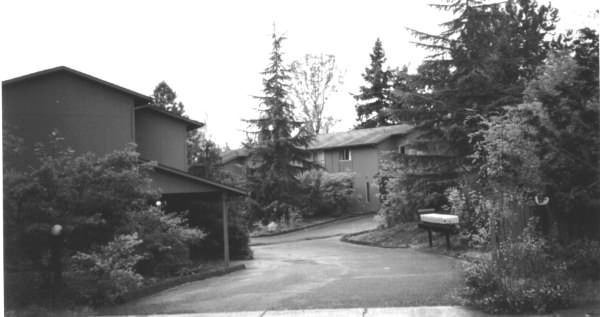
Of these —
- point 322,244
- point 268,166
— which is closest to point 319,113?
point 268,166

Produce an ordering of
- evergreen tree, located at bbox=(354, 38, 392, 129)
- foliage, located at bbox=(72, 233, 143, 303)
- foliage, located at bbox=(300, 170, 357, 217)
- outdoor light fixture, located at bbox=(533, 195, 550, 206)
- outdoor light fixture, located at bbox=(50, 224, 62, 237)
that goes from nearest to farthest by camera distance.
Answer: outdoor light fixture, located at bbox=(533, 195, 550, 206), outdoor light fixture, located at bbox=(50, 224, 62, 237), foliage, located at bbox=(72, 233, 143, 303), foliage, located at bbox=(300, 170, 357, 217), evergreen tree, located at bbox=(354, 38, 392, 129)

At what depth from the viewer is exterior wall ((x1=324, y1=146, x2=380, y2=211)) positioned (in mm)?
40094

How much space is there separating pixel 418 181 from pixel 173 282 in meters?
11.2

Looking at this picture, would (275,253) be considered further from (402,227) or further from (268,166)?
(268,166)

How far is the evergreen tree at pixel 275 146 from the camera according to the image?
1403 inches

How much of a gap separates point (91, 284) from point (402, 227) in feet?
51.6

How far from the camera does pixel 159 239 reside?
14.5 metres

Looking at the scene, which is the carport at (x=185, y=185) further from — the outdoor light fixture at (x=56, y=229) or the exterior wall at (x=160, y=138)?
the outdoor light fixture at (x=56, y=229)

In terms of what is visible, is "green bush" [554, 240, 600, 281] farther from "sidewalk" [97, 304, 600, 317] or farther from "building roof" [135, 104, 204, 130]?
"building roof" [135, 104, 204, 130]

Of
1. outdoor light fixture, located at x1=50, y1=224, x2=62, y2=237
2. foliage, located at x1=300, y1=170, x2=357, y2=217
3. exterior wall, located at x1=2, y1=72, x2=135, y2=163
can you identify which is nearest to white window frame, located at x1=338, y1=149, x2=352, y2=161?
foliage, located at x1=300, y1=170, x2=357, y2=217

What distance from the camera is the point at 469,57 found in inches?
838

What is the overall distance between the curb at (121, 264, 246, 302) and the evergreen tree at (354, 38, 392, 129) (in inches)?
1655

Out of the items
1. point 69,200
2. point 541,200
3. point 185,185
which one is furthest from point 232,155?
point 541,200

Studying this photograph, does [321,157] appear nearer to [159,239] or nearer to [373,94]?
[373,94]
